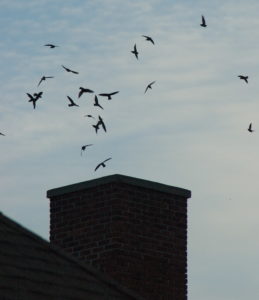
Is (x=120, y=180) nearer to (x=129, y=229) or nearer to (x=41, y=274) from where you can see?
(x=129, y=229)

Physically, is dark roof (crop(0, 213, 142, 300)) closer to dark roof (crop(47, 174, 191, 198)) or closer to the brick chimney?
the brick chimney

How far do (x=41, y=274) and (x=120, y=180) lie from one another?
3.98 meters

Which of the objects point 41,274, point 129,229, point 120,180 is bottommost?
point 41,274

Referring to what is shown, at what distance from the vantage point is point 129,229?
59.3 feet

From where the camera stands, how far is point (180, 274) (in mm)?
18656

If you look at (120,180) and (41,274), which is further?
(120,180)

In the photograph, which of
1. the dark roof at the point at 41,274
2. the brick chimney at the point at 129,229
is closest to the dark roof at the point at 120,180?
the brick chimney at the point at 129,229

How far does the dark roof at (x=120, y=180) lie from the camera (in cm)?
1811

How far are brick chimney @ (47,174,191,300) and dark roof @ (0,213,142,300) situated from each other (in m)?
2.62

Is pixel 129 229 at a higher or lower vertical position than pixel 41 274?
higher

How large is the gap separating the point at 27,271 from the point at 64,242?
453 cm

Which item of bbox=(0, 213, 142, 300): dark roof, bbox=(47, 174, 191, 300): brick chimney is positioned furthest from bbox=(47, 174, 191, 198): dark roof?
bbox=(0, 213, 142, 300): dark roof

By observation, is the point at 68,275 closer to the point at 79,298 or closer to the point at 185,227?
the point at 79,298

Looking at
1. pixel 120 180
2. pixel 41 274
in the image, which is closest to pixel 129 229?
pixel 120 180
